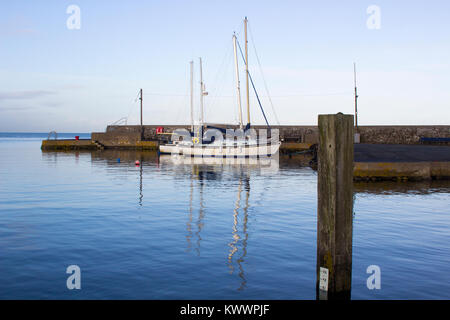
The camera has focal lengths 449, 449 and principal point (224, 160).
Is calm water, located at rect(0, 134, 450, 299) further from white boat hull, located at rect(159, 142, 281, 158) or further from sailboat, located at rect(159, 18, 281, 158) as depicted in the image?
white boat hull, located at rect(159, 142, 281, 158)

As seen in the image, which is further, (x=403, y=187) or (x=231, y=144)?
(x=231, y=144)

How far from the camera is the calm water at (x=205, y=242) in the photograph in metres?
7.73

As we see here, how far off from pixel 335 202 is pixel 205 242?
515 cm

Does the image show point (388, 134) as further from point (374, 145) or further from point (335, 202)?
point (335, 202)

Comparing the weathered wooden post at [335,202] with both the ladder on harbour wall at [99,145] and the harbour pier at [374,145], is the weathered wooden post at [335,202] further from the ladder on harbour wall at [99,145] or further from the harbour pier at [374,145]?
the ladder on harbour wall at [99,145]

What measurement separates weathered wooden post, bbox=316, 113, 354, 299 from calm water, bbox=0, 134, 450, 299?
0.99 meters

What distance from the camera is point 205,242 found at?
1089cm

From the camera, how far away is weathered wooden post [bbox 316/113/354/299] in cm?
634

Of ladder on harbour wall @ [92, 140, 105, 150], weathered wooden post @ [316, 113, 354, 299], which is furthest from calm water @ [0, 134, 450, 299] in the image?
ladder on harbour wall @ [92, 140, 105, 150]

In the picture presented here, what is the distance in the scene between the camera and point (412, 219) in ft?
46.2

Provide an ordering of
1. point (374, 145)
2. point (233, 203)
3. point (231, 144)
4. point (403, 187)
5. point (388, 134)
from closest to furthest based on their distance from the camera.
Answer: point (233, 203) → point (403, 187) → point (374, 145) → point (231, 144) → point (388, 134)

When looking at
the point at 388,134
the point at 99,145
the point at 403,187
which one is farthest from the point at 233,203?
the point at 99,145
